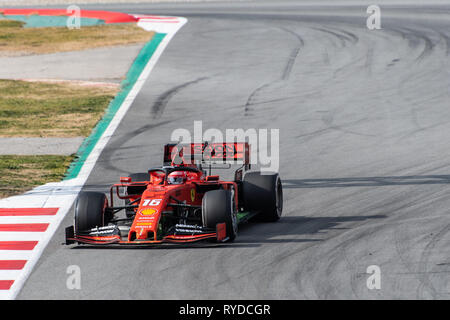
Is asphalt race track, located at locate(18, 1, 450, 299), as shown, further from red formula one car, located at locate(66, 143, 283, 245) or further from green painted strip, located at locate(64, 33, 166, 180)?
green painted strip, located at locate(64, 33, 166, 180)

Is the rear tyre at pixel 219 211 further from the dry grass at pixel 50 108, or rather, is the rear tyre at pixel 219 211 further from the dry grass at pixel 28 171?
the dry grass at pixel 50 108

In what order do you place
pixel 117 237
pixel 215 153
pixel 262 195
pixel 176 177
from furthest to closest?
pixel 215 153, pixel 262 195, pixel 176 177, pixel 117 237

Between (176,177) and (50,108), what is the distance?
38.8ft

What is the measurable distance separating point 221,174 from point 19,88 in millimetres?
11752

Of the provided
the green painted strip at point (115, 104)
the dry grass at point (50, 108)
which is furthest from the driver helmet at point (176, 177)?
the dry grass at point (50, 108)

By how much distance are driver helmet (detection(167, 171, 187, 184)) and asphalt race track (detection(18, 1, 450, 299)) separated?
3.91 ft

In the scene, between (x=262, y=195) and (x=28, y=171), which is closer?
(x=262, y=195)

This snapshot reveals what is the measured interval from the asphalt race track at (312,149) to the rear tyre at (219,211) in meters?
0.32

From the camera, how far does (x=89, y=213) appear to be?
11883 mm

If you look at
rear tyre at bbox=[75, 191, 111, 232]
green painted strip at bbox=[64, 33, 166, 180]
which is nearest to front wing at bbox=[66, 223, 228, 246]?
rear tyre at bbox=[75, 191, 111, 232]

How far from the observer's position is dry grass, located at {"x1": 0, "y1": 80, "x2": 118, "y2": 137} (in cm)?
2098

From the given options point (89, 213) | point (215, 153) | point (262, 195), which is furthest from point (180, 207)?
point (215, 153)

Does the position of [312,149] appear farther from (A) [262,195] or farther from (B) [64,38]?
(B) [64,38]

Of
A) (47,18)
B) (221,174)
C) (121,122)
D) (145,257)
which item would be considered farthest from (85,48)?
(145,257)
